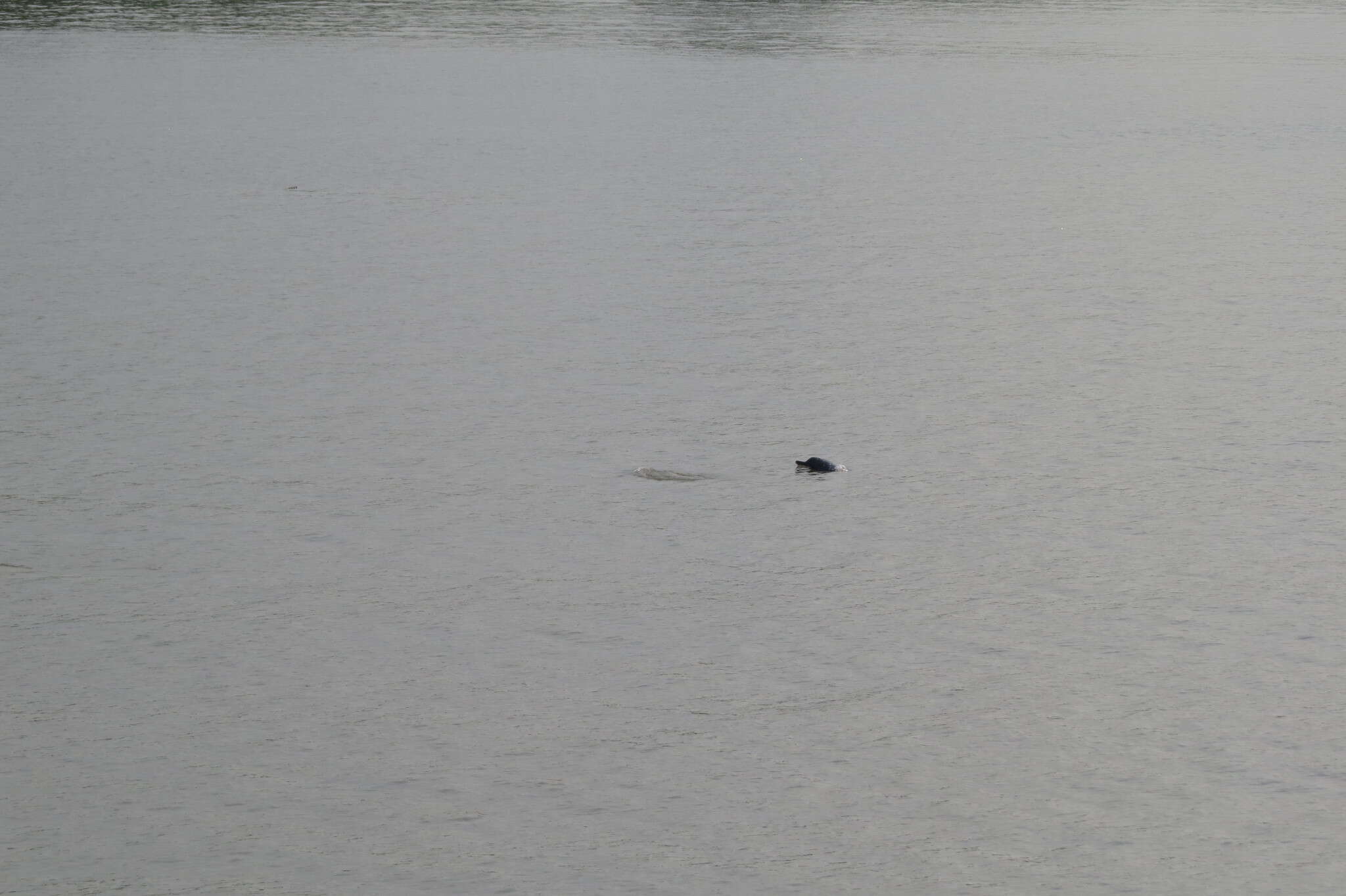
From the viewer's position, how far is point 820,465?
2666mm

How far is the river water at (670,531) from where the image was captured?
1618 millimetres

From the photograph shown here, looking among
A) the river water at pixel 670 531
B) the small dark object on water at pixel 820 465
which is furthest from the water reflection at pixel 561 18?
the small dark object on water at pixel 820 465

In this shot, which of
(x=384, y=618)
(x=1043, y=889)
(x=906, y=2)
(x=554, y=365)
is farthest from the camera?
(x=906, y=2)

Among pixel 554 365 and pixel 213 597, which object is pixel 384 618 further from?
pixel 554 365

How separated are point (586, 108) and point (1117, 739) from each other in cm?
579

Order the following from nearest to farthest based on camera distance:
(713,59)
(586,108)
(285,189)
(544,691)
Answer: (544,691) → (285,189) → (586,108) → (713,59)

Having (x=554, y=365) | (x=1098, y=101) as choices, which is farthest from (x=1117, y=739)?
(x=1098, y=101)

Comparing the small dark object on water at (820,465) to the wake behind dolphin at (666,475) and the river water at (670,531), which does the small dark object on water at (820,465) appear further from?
the wake behind dolphin at (666,475)

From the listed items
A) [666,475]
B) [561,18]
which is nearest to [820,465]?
[666,475]

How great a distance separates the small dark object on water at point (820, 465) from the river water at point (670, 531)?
0.04 m

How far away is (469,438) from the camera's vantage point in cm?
282

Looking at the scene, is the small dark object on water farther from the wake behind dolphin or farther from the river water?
the wake behind dolphin

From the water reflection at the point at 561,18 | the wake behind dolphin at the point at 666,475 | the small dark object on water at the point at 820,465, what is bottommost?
the water reflection at the point at 561,18

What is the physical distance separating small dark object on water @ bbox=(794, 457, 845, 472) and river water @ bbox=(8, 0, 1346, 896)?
0.04 metres
